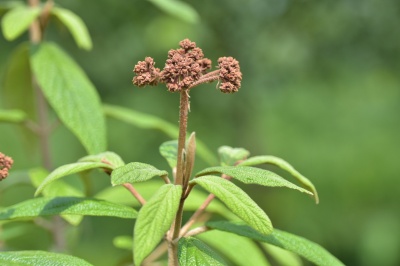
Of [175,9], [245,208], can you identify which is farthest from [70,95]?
[245,208]

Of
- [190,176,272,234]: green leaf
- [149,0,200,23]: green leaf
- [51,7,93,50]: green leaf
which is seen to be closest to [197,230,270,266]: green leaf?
[190,176,272,234]: green leaf

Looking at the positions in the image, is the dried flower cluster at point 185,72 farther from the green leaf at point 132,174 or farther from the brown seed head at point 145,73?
the green leaf at point 132,174

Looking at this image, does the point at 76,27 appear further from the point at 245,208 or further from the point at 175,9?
the point at 245,208

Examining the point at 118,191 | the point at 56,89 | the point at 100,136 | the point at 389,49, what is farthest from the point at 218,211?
the point at 389,49

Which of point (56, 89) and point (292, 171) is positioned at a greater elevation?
point (292, 171)

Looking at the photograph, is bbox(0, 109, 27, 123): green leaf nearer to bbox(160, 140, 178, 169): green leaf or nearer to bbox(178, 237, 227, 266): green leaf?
bbox(160, 140, 178, 169): green leaf

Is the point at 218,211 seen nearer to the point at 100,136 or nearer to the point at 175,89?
the point at 100,136

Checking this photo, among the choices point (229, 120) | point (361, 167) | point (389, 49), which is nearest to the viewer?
point (389, 49)
